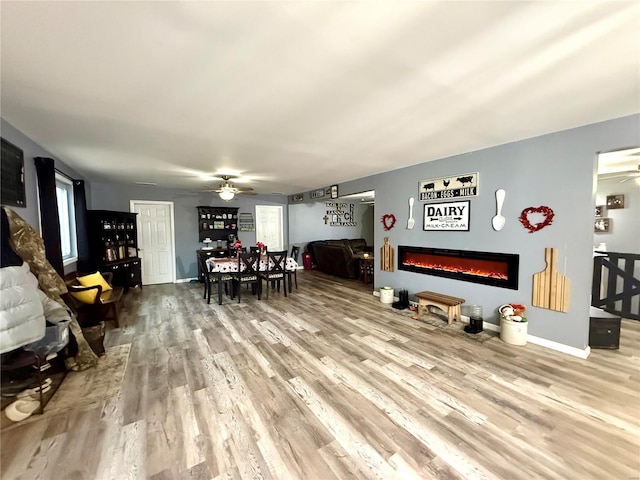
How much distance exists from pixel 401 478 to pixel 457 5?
241cm

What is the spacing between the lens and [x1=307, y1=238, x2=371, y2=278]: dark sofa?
6.82 m

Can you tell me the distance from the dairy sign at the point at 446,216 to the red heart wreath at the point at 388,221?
2.10ft

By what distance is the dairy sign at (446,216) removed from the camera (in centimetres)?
377

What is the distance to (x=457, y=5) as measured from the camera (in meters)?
1.20

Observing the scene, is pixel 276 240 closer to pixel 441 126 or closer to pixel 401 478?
pixel 441 126

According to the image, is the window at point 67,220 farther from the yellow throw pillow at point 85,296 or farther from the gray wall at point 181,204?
the yellow throw pillow at point 85,296

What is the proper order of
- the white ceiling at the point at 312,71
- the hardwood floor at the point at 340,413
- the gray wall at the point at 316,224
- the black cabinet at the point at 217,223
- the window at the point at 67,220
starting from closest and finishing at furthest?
the white ceiling at the point at 312,71
the hardwood floor at the point at 340,413
the window at the point at 67,220
the black cabinet at the point at 217,223
the gray wall at the point at 316,224

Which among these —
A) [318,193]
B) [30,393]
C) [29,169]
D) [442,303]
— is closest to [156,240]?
[29,169]

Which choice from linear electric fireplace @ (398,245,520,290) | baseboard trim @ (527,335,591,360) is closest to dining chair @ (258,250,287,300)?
linear electric fireplace @ (398,245,520,290)

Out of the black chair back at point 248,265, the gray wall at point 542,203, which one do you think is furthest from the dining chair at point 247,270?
the gray wall at point 542,203

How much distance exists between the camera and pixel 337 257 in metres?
7.06

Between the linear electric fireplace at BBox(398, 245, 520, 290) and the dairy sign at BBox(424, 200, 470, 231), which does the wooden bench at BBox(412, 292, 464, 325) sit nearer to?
the linear electric fireplace at BBox(398, 245, 520, 290)

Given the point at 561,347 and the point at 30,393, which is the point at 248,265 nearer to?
the point at 30,393

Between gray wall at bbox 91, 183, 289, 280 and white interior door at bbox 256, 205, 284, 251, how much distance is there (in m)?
0.30
